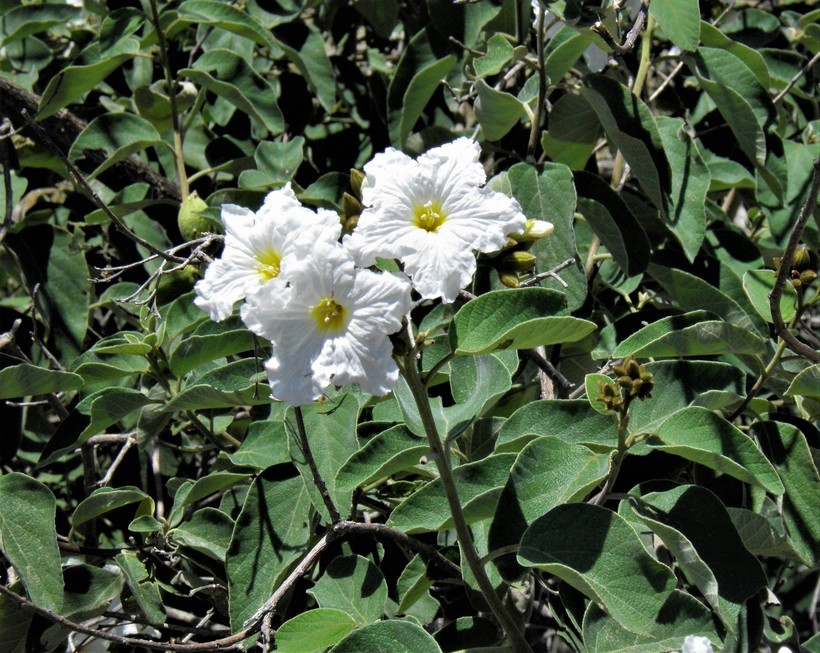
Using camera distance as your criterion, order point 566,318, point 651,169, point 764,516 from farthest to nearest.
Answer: point 651,169, point 764,516, point 566,318

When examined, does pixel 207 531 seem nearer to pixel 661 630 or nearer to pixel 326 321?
pixel 326 321

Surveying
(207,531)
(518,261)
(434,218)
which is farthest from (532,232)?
(207,531)

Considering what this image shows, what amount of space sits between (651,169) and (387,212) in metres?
0.62

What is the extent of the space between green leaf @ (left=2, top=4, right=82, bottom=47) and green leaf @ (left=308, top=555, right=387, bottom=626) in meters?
1.51

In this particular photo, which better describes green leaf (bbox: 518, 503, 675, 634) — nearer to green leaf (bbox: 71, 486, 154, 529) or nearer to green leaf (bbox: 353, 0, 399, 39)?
green leaf (bbox: 71, 486, 154, 529)

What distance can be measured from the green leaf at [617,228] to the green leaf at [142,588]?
0.93 m

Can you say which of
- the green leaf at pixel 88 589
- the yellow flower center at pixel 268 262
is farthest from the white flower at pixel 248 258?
the green leaf at pixel 88 589

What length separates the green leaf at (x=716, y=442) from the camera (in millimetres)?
1146

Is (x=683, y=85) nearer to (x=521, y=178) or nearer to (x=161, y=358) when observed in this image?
(x=521, y=178)

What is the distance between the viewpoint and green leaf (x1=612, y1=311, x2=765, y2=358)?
50.4 inches

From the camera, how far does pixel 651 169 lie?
1487mm

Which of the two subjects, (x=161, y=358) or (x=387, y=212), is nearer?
(x=387, y=212)

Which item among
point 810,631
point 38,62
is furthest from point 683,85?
point 810,631

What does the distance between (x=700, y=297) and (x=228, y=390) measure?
0.80 meters
